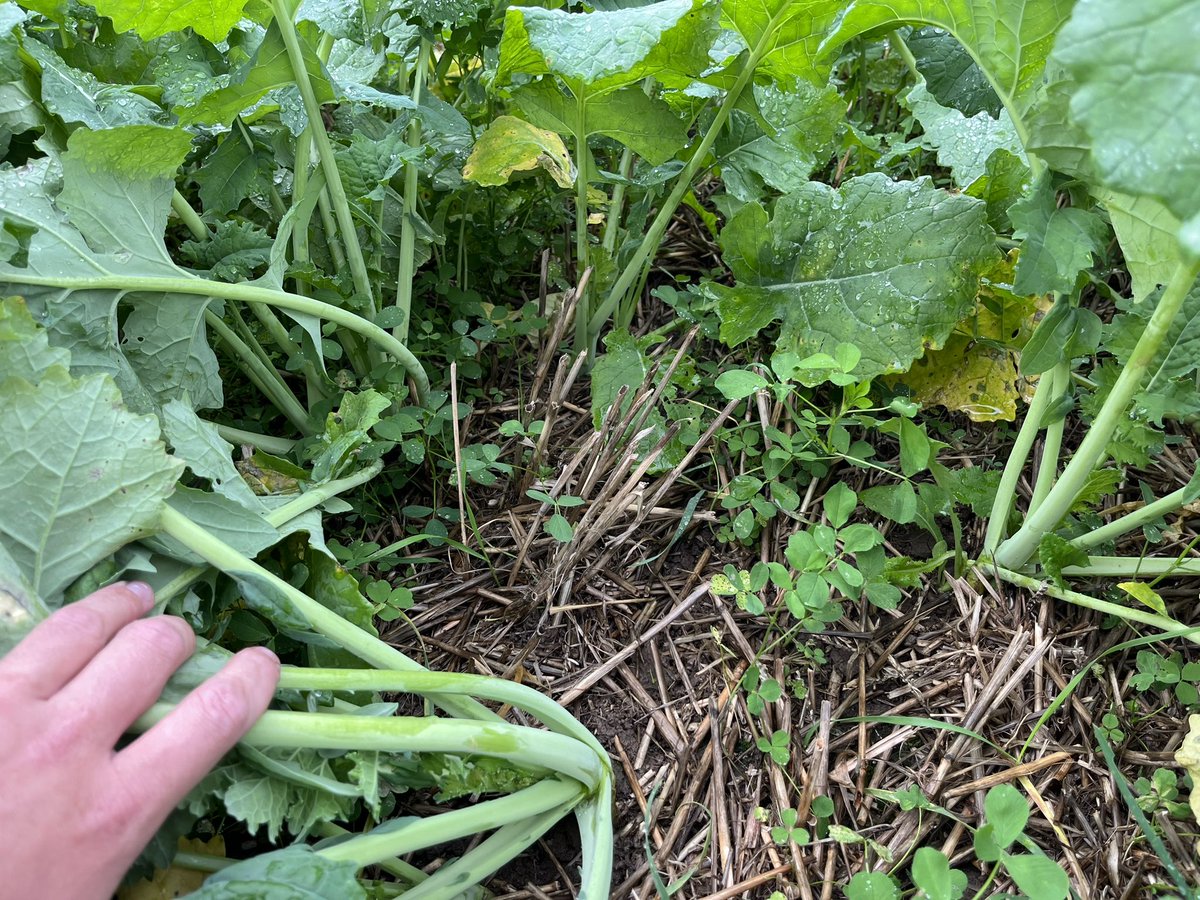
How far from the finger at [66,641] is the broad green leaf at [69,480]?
80mm

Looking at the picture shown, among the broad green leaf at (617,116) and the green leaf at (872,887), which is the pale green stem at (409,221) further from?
the green leaf at (872,887)

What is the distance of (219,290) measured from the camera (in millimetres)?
1303

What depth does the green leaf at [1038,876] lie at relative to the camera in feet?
3.17

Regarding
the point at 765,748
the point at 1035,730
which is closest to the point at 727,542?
the point at 765,748

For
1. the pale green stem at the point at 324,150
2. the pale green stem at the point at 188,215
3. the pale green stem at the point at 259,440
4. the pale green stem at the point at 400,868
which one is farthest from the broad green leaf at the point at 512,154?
the pale green stem at the point at 400,868

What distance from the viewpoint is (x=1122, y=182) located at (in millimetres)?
793

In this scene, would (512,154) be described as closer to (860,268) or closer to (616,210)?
(616,210)

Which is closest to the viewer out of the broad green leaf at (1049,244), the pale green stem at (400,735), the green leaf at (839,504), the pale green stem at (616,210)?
the pale green stem at (400,735)

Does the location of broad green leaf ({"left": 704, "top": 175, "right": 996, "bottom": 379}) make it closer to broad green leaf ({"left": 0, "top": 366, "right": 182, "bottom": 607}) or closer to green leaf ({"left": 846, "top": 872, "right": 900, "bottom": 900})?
green leaf ({"left": 846, "top": 872, "right": 900, "bottom": 900})

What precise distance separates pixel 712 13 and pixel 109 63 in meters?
1.15

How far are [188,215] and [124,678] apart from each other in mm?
880

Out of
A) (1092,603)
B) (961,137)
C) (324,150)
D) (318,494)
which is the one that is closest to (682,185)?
(961,137)

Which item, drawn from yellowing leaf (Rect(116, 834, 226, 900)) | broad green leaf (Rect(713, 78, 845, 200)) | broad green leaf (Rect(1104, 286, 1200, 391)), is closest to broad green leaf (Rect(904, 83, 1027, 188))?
broad green leaf (Rect(713, 78, 845, 200))

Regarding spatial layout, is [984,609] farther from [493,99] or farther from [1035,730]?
[493,99]
